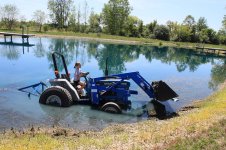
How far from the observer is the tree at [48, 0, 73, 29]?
374ft

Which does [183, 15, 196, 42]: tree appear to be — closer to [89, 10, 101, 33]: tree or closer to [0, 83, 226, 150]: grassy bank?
[89, 10, 101, 33]: tree

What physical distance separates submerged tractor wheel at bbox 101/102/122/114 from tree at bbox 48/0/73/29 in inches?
3901

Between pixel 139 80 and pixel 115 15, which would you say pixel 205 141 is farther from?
pixel 115 15

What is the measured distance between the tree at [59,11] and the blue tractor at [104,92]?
98.1 metres

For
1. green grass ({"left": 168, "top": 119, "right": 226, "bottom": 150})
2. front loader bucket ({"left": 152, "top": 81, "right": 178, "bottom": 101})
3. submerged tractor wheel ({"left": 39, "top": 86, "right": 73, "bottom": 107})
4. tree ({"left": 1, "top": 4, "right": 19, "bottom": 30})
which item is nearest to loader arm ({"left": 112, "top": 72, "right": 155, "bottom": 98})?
front loader bucket ({"left": 152, "top": 81, "right": 178, "bottom": 101})

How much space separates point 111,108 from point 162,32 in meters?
96.5

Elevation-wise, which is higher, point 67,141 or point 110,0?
point 110,0

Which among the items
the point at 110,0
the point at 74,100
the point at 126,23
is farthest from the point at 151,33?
the point at 74,100

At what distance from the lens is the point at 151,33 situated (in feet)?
379

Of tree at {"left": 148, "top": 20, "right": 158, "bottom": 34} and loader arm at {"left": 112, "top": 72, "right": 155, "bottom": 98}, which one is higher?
tree at {"left": 148, "top": 20, "right": 158, "bottom": 34}

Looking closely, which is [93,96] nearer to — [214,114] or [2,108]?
[2,108]

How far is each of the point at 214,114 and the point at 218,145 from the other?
4.65m

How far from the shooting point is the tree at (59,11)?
114125 millimetres

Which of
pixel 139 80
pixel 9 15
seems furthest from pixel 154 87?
pixel 9 15
